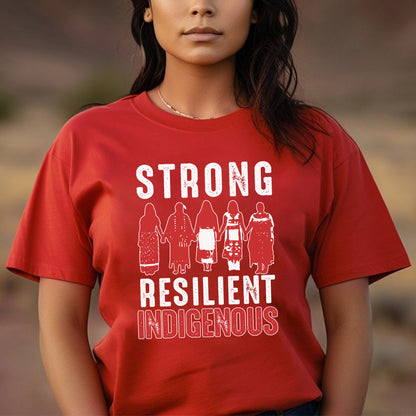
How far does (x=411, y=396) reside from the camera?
5109 millimetres

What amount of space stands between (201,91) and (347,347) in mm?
492

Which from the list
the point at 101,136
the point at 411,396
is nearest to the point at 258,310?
the point at 101,136

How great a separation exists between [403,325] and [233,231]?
190 inches

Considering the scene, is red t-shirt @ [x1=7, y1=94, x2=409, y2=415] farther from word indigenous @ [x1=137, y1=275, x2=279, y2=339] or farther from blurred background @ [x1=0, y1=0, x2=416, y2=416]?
blurred background @ [x1=0, y1=0, x2=416, y2=416]

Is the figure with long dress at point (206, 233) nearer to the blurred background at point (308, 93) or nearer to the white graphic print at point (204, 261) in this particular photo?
the white graphic print at point (204, 261)

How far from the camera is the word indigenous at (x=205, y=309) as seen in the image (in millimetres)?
1429

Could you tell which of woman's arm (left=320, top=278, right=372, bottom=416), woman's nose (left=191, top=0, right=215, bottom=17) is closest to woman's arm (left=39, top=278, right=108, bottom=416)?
woman's arm (left=320, top=278, right=372, bottom=416)

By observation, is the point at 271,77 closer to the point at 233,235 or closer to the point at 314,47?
the point at 233,235

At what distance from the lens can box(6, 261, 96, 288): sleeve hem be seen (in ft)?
4.89

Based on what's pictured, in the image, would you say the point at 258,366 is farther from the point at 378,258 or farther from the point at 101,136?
the point at 101,136

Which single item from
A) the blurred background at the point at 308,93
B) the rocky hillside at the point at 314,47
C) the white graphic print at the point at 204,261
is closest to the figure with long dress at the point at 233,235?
the white graphic print at the point at 204,261

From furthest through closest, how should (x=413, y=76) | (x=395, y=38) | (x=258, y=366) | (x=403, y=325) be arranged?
(x=413, y=76)
(x=395, y=38)
(x=403, y=325)
(x=258, y=366)

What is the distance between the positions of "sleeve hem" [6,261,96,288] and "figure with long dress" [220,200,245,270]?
0.77 ft

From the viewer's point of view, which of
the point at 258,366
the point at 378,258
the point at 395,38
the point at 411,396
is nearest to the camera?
the point at 258,366
